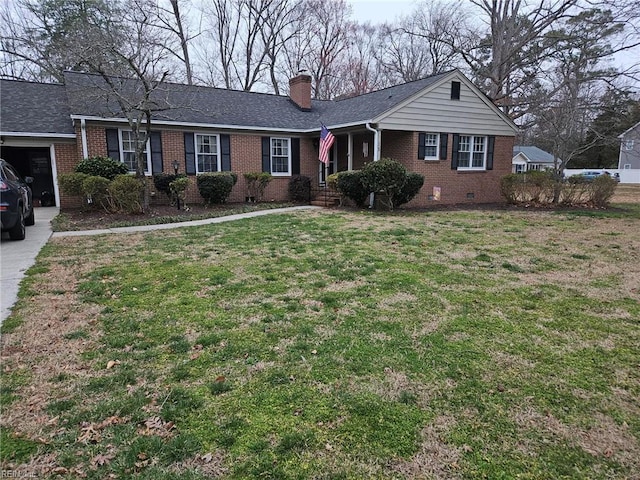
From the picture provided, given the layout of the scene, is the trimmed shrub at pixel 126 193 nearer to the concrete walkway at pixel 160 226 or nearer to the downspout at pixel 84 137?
the concrete walkway at pixel 160 226

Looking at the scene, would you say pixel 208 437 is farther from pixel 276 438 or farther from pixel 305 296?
pixel 305 296

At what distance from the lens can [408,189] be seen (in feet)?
41.8

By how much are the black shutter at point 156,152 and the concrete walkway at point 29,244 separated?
3.28 meters

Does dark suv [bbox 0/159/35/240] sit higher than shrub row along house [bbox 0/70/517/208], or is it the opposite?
shrub row along house [bbox 0/70/517/208]

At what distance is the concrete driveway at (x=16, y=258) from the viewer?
4531 mm

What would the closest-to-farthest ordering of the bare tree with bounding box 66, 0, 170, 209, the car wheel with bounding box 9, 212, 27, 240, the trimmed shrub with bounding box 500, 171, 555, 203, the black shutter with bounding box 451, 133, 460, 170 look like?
the car wheel with bounding box 9, 212, 27, 240 < the bare tree with bounding box 66, 0, 170, 209 < the trimmed shrub with bounding box 500, 171, 555, 203 < the black shutter with bounding box 451, 133, 460, 170

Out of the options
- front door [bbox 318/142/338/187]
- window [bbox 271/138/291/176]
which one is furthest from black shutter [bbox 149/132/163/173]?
front door [bbox 318/142/338/187]

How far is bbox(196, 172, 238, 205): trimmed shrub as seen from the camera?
1312 cm

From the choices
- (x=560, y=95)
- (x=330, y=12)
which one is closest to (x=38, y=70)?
(x=330, y=12)

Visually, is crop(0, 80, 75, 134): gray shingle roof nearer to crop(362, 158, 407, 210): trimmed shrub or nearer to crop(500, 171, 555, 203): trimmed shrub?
crop(362, 158, 407, 210): trimmed shrub

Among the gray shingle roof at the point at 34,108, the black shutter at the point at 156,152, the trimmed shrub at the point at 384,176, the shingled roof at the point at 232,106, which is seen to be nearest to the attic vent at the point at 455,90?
the shingled roof at the point at 232,106

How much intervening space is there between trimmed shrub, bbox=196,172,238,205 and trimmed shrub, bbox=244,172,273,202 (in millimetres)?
1297

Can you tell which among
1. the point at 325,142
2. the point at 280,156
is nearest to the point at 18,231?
the point at 325,142

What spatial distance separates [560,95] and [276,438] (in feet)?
81.5
